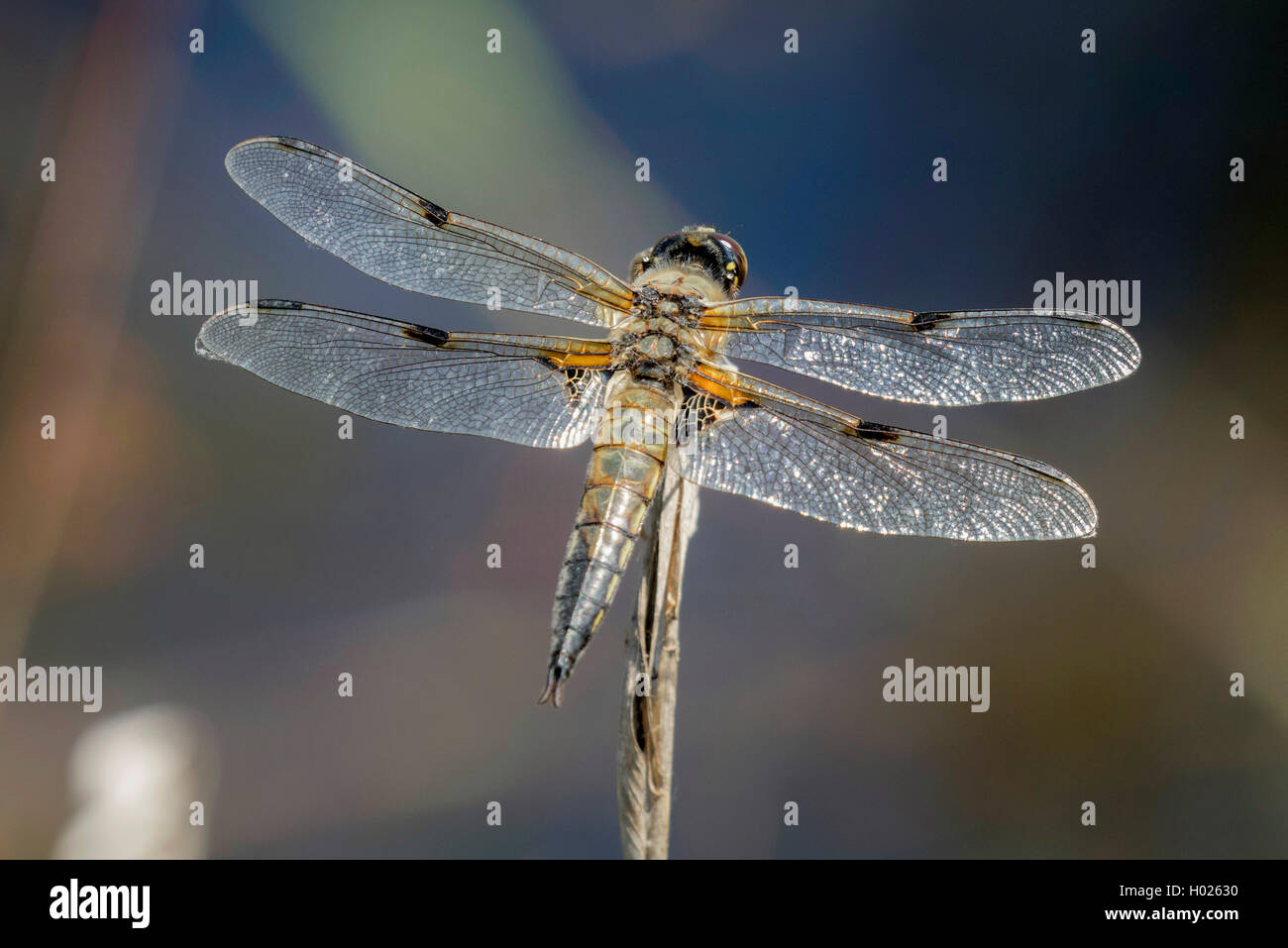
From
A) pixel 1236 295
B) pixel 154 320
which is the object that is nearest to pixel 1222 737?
pixel 1236 295

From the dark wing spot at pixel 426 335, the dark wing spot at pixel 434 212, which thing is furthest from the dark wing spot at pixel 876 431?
the dark wing spot at pixel 434 212

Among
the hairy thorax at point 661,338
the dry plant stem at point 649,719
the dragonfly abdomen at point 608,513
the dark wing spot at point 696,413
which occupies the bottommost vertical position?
the dry plant stem at point 649,719

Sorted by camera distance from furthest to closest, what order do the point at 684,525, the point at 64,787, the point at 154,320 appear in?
the point at 154,320 → the point at 64,787 → the point at 684,525

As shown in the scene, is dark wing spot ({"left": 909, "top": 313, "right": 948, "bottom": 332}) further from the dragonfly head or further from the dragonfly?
the dragonfly head

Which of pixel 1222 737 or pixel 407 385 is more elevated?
pixel 407 385

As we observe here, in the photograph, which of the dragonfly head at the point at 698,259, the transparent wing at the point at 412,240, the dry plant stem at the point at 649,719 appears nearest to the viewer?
the dry plant stem at the point at 649,719

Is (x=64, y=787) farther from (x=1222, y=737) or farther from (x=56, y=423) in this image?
(x=1222, y=737)

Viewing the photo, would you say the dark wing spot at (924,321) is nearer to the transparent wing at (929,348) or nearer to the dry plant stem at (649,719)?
the transparent wing at (929,348)
